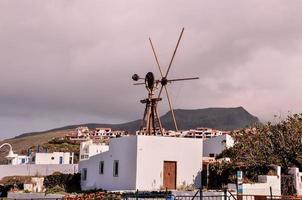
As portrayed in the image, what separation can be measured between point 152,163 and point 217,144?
25819 millimetres

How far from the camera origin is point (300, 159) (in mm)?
37469

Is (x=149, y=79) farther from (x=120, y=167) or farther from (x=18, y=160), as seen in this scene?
(x=18, y=160)

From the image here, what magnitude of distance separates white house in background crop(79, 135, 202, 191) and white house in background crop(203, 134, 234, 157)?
808 inches

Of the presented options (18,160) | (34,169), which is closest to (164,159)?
(34,169)

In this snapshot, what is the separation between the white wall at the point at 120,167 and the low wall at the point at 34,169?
1875cm

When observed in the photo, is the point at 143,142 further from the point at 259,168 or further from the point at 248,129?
the point at 248,129

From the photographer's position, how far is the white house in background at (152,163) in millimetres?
36000

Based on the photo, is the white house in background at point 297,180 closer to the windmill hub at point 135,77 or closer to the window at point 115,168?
the window at point 115,168

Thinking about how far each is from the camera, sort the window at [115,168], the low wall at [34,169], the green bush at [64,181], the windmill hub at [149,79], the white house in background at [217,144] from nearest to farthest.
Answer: the window at [115,168]
the windmill hub at [149,79]
the green bush at [64,181]
the white house in background at [217,144]
the low wall at [34,169]

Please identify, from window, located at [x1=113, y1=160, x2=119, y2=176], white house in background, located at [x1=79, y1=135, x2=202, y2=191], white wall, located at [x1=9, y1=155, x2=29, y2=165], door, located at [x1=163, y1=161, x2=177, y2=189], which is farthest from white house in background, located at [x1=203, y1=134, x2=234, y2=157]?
white wall, located at [x1=9, y1=155, x2=29, y2=165]

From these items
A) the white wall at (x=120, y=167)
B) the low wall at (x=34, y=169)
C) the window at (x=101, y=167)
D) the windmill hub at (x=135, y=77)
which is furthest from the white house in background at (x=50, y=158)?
the window at (x=101, y=167)

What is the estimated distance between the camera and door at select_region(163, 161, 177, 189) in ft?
120

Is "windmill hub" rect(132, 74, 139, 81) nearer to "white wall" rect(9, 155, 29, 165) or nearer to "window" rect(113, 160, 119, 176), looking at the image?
"window" rect(113, 160, 119, 176)

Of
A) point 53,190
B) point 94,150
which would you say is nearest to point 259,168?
point 53,190
